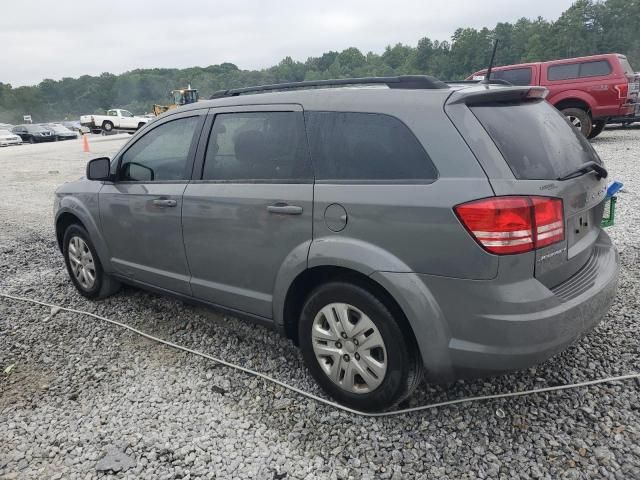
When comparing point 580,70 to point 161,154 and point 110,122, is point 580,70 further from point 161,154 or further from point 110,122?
point 110,122

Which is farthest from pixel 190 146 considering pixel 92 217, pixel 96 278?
pixel 96 278

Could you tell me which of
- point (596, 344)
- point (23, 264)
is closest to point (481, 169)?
point (596, 344)

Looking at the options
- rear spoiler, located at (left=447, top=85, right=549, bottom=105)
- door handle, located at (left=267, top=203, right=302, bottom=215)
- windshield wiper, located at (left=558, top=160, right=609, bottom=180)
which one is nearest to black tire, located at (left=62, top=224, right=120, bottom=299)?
door handle, located at (left=267, top=203, right=302, bottom=215)

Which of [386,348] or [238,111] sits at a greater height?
[238,111]

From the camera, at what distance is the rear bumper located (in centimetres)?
220

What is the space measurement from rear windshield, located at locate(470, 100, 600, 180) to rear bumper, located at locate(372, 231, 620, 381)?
540 millimetres

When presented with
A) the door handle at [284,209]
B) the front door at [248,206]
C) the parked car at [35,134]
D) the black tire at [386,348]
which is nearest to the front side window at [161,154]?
the front door at [248,206]

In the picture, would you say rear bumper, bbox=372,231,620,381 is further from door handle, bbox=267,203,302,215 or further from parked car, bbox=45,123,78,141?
parked car, bbox=45,123,78,141

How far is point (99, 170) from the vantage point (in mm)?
3949

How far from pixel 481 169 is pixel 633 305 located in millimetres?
2322

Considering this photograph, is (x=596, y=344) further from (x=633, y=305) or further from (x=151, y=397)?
(x=151, y=397)

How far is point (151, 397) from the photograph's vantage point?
2992 mm

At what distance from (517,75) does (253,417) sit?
12.3 metres

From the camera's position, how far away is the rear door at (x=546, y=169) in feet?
7.38
